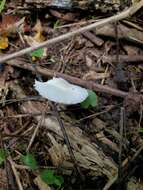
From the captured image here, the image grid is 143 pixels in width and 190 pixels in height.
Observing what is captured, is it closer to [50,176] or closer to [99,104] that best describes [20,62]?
[99,104]

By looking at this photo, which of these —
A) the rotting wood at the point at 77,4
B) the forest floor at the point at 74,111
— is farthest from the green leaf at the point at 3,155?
the rotting wood at the point at 77,4

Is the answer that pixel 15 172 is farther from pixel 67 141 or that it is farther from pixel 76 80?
pixel 76 80

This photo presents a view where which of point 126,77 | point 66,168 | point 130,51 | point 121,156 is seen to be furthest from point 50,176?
point 130,51

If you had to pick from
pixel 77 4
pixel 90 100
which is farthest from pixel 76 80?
pixel 77 4

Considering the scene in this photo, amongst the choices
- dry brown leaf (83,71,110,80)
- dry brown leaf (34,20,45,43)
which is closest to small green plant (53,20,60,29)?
dry brown leaf (34,20,45,43)

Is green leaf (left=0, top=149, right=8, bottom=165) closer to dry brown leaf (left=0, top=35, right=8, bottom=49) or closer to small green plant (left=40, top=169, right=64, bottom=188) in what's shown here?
small green plant (left=40, top=169, right=64, bottom=188)

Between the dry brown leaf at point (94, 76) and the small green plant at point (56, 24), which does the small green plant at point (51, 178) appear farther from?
the small green plant at point (56, 24)
